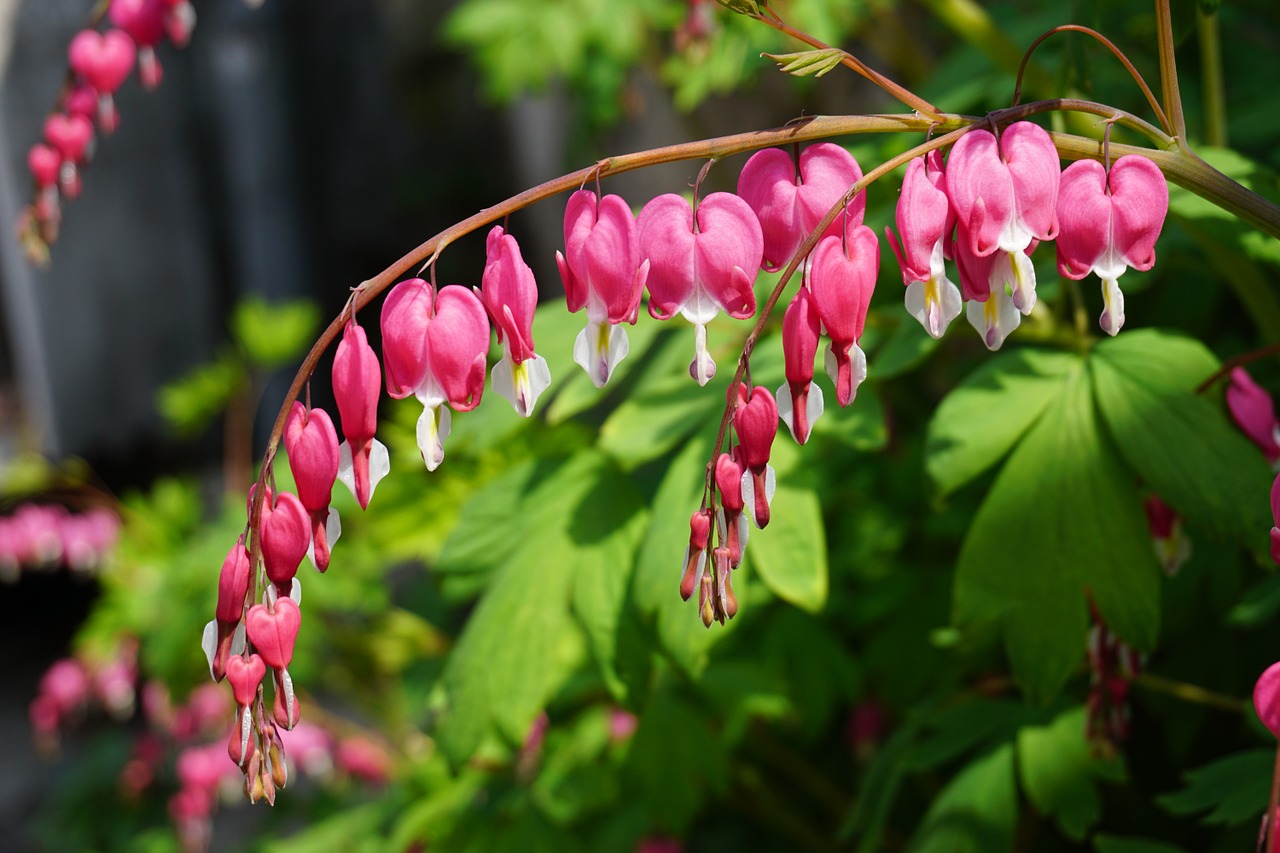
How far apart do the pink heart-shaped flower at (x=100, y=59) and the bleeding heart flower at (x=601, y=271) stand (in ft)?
2.49

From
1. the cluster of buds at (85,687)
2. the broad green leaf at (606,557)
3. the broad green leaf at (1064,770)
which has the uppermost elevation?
the broad green leaf at (606,557)

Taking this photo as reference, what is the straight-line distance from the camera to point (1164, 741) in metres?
1.43

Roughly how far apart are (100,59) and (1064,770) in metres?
1.26

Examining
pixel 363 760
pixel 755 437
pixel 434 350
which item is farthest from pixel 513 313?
pixel 363 760

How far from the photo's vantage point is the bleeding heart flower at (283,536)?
0.70 metres

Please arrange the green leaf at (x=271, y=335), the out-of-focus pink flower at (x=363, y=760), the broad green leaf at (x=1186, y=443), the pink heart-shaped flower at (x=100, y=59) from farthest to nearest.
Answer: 1. the green leaf at (x=271, y=335)
2. the out-of-focus pink flower at (x=363, y=760)
3. the pink heart-shaped flower at (x=100, y=59)
4. the broad green leaf at (x=1186, y=443)

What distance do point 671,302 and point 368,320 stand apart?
5210 mm

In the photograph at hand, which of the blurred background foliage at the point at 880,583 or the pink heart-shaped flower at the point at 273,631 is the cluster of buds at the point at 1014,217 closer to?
the blurred background foliage at the point at 880,583

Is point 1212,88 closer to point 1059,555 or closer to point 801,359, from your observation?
point 1059,555

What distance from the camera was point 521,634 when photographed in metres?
1.09

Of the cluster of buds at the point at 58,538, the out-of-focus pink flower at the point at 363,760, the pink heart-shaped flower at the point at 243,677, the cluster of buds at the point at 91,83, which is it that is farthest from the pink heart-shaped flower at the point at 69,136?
the cluster of buds at the point at 58,538

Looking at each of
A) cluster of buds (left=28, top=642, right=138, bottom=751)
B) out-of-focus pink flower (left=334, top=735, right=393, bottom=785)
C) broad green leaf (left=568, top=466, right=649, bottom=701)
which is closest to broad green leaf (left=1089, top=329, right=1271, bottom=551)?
broad green leaf (left=568, top=466, right=649, bottom=701)

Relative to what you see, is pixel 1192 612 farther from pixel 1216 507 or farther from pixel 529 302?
pixel 529 302

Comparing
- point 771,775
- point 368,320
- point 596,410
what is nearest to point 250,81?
point 368,320
